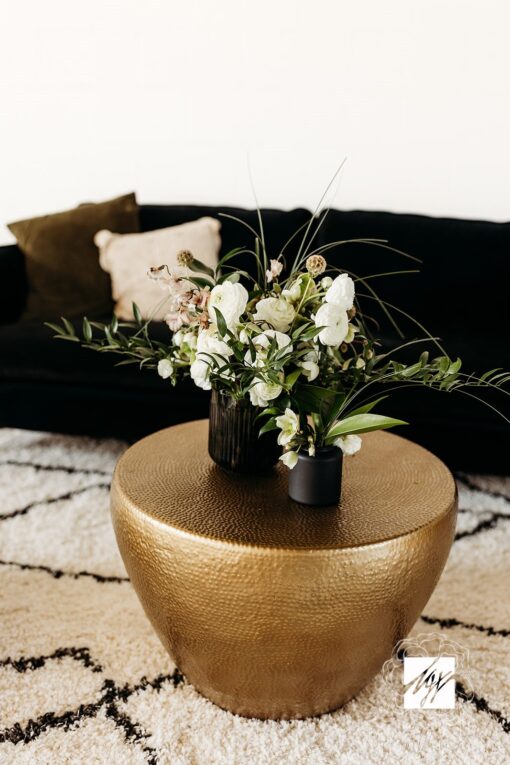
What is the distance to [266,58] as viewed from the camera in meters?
2.69

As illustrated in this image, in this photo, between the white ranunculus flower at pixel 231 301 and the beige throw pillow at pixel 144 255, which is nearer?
the white ranunculus flower at pixel 231 301

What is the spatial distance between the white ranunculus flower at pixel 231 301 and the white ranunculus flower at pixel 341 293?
0.43 ft

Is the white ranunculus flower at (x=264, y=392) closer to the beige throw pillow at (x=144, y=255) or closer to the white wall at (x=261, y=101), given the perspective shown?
the beige throw pillow at (x=144, y=255)

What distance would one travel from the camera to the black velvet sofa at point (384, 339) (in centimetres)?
193

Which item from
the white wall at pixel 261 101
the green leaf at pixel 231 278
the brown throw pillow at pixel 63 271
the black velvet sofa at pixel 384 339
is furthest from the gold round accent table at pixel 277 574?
the white wall at pixel 261 101

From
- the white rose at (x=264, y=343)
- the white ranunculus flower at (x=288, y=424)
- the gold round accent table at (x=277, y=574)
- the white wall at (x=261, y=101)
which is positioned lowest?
the gold round accent table at (x=277, y=574)

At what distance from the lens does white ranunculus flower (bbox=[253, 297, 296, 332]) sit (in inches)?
38.9

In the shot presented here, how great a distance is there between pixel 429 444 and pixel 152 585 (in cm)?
118

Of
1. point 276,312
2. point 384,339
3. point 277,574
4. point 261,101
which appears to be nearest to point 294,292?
point 276,312

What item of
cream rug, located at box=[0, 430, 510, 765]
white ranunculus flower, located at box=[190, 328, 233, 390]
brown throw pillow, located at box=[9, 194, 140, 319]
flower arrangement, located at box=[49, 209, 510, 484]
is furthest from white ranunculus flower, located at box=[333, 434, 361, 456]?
brown throw pillow, located at box=[9, 194, 140, 319]

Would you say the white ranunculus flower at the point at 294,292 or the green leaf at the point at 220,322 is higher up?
the white ranunculus flower at the point at 294,292

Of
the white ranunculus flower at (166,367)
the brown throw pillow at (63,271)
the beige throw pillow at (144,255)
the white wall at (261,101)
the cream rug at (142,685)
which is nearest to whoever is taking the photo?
the cream rug at (142,685)

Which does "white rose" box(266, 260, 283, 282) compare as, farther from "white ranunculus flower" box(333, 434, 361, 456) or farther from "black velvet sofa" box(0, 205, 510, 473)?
"black velvet sofa" box(0, 205, 510, 473)

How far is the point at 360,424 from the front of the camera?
0.98m
